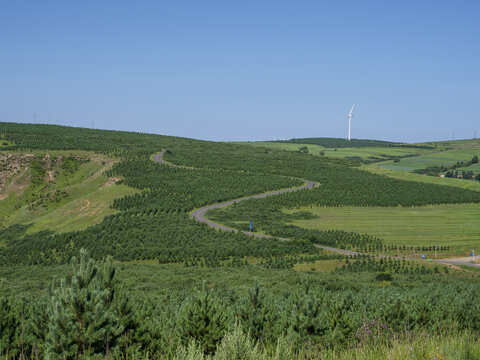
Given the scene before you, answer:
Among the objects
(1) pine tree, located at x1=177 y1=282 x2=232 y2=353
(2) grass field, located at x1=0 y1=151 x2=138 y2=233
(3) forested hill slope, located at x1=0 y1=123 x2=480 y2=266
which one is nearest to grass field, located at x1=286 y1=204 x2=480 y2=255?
(3) forested hill slope, located at x1=0 y1=123 x2=480 y2=266

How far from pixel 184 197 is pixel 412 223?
160 ft

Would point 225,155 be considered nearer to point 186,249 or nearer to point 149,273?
point 186,249

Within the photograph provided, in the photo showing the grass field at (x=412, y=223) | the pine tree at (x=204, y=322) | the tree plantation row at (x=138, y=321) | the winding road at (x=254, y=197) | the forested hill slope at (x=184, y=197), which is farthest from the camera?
the grass field at (x=412, y=223)

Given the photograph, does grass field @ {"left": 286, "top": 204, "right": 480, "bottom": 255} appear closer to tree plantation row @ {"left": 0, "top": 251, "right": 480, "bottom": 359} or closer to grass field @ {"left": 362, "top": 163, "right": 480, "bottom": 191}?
grass field @ {"left": 362, "top": 163, "right": 480, "bottom": 191}

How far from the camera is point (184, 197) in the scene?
9619 centimetres

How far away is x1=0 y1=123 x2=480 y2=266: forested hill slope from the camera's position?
210 ft

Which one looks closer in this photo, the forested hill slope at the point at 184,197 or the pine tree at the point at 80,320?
the pine tree at the point at 80,320

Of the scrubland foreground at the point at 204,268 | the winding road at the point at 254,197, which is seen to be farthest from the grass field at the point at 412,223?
the winding road at the point at 254,197

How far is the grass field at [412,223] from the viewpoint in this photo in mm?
69000

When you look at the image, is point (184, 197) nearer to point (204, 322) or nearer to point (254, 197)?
point (254, 197)

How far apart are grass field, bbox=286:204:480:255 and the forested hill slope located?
6.56 m

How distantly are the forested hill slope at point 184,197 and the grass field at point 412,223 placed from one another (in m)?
6.56

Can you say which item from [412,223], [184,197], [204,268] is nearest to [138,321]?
[204,268]

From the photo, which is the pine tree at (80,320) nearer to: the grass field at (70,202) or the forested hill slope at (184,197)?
the forested hill slope at (184,197)
